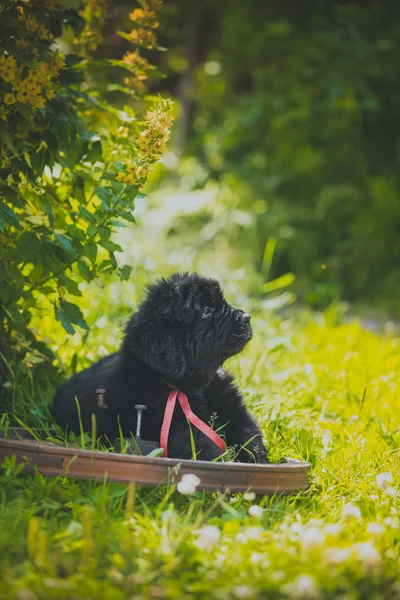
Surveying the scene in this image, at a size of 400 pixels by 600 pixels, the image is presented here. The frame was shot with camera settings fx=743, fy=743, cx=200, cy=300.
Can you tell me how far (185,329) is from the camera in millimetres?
3131

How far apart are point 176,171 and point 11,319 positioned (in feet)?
22.6

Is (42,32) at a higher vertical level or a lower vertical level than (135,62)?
lower

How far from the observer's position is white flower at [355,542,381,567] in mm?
2029

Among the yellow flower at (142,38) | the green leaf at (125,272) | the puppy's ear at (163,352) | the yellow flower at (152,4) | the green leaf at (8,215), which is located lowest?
the puppy's ear at (163,352)

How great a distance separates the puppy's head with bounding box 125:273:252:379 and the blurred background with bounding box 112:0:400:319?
4.12 metres

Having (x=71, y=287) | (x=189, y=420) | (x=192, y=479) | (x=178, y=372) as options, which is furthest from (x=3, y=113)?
(x=192, y=479)

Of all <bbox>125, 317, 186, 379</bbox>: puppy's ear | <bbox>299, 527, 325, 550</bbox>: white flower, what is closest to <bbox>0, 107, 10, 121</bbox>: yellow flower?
<bbox>125, 317, 186, 379</bbox>: puppy's ear

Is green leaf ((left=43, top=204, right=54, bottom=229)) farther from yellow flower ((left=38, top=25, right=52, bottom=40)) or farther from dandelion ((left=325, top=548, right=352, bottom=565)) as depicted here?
dandelion ((left=325, top=548, right=352, bottom=565))

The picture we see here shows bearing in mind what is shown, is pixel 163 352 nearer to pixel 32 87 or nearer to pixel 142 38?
pixel 32 87

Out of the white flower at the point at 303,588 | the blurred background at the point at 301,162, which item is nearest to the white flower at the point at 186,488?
the white flower at the point at 303,588

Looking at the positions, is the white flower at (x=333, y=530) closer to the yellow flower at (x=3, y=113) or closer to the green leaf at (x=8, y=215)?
the green leaf at (x=8, y=215)

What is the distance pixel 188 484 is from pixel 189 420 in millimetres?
560

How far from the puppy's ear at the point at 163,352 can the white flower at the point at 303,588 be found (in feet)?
4.04

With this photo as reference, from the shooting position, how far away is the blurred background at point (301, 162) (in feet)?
27.3
